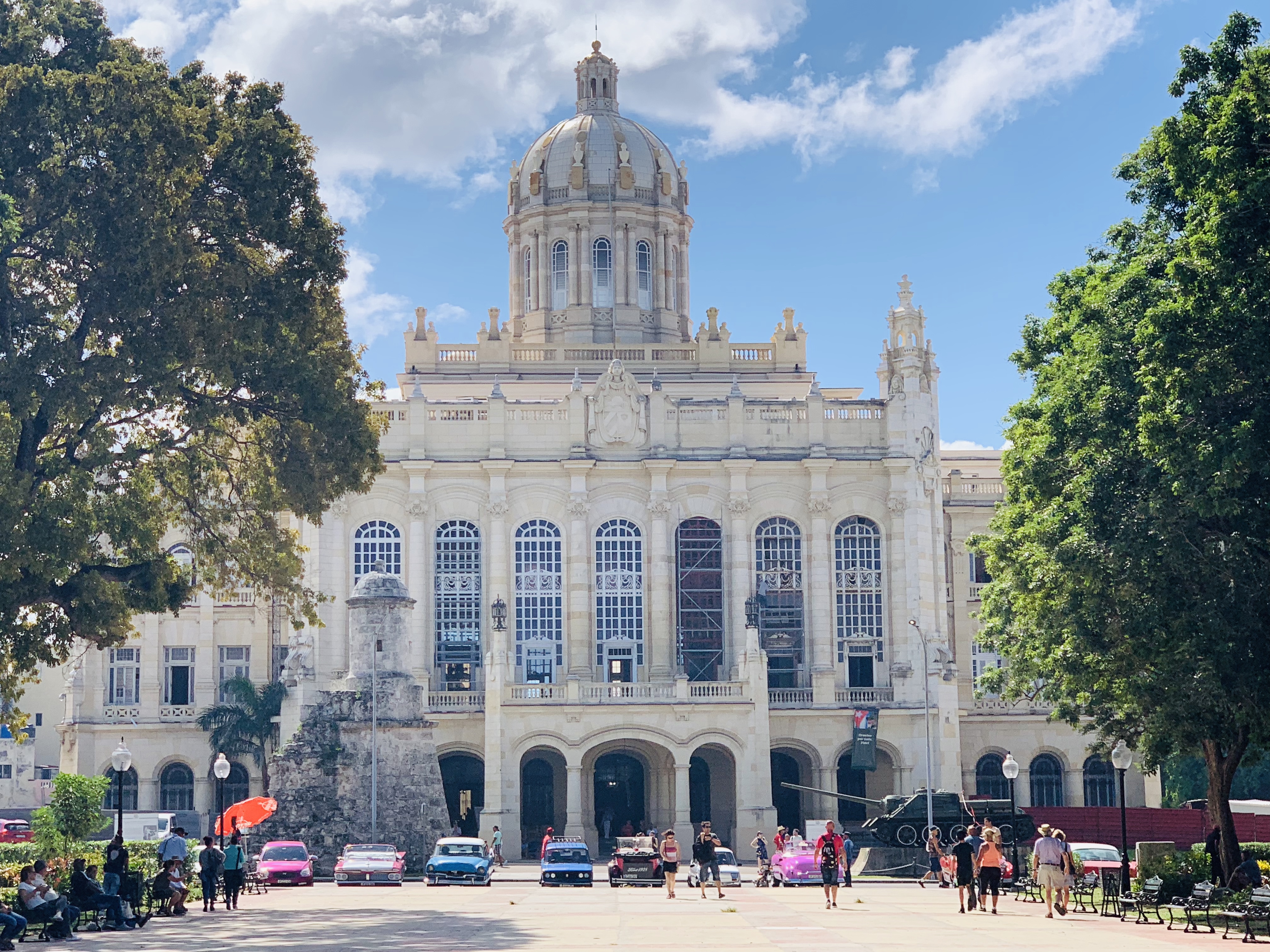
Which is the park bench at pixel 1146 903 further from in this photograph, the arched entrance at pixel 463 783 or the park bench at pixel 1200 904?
the arched entrance at pixel 463 783

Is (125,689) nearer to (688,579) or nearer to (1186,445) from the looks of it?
(688,579)

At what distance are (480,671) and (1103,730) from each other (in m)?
32.4

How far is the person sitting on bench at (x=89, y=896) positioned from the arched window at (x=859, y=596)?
42992mm

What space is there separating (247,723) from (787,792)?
20.4m

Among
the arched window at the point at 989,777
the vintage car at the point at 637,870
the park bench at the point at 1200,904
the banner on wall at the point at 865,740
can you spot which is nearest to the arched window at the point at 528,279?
the banner on wall at the point at 865,740

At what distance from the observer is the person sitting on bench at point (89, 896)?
1137 inches

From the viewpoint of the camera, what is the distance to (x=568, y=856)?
45.6 m

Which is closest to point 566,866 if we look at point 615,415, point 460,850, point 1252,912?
point 460,850

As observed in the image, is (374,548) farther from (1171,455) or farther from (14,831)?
(1171,455)

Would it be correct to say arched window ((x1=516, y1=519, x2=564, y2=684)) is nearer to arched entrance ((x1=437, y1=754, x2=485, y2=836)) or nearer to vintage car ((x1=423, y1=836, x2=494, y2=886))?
arched entrance ((x1=437, y1=754, x2=485, y2=836))

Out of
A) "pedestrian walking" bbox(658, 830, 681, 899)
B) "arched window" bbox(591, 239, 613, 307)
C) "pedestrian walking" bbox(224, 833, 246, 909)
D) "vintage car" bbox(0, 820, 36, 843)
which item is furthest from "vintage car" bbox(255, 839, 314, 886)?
"arched window" bbox(591, 239, 613, 307)

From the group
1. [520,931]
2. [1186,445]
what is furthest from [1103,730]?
[520,931]

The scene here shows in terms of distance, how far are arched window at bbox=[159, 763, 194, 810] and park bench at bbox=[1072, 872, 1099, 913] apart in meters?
42.9

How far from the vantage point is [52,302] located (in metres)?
36.1
